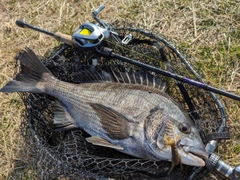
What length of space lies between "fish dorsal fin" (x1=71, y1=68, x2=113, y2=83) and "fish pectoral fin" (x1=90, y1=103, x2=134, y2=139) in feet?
1.23

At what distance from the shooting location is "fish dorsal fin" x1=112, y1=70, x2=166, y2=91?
3209 mm

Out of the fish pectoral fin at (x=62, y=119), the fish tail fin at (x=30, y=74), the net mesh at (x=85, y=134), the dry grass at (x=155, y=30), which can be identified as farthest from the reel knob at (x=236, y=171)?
the fish tail fin at (x=30, y=74)

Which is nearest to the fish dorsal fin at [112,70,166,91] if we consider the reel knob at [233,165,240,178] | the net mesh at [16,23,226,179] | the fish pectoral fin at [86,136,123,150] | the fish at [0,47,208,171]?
the fish at [0,47,208,171]

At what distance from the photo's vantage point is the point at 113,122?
117 inches

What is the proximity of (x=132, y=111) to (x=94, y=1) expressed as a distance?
2.13 meters

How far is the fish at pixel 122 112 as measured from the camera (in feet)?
9.04

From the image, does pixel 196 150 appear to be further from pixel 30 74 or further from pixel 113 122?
pixel 30 74

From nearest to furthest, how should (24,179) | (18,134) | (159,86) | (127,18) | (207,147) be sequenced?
(207,147) < (159,86) < (24,179) < (18,134) < (127,18)

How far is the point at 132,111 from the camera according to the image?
299 centimetres

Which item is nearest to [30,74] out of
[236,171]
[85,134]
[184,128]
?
[85,134]

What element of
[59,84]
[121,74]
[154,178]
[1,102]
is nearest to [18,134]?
[1,102]

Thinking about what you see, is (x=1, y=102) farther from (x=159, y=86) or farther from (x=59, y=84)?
(x=159, y=86)

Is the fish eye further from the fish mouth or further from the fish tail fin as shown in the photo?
the fish tail fin

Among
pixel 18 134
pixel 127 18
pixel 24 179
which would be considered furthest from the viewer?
pixel 127 18
